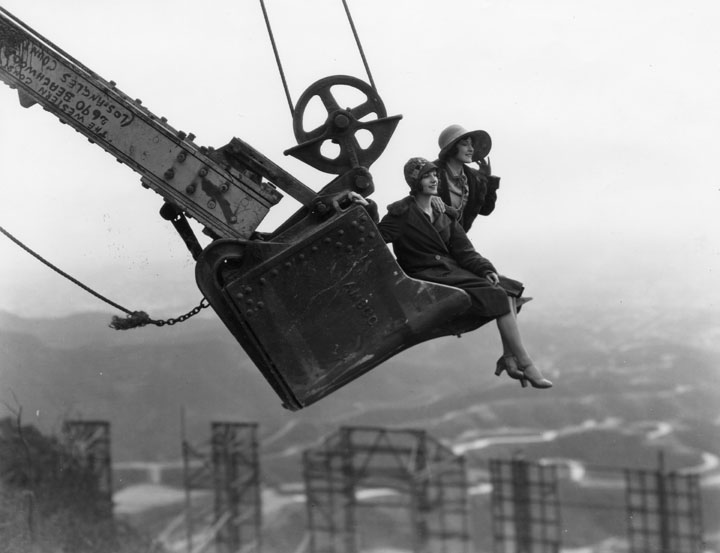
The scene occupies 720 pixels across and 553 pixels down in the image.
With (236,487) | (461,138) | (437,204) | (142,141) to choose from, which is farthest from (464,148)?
(236,487)

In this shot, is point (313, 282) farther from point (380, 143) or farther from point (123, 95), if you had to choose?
point (123, 95)

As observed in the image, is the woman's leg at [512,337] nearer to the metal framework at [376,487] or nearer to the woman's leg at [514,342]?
the woman's leg at [514,342]

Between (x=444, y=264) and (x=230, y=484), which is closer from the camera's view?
(x=444, y=264)

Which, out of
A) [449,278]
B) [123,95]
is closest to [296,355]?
[449,278]

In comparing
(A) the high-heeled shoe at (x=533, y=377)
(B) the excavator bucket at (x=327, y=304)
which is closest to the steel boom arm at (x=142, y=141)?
(B) the excavator bucket at (x=327, y=304)

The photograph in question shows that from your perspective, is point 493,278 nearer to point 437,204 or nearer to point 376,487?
point 437,204
